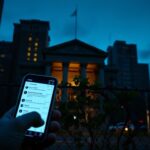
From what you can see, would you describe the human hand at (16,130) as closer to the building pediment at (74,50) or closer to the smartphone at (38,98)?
the smartphone at (38,98)

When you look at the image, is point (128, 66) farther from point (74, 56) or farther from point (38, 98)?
point (38, 98)

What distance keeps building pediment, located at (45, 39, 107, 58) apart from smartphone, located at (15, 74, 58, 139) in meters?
50.0

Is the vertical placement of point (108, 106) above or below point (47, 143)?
above

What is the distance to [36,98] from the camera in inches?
102

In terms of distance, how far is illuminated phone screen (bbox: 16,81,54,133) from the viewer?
2413 millimetres

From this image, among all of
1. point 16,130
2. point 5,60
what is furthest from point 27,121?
point 5,60

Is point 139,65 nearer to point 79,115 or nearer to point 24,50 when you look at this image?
point 24,50

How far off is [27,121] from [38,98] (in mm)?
A: 787

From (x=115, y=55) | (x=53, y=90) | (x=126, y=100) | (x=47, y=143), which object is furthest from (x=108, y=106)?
(x=115, y=55)

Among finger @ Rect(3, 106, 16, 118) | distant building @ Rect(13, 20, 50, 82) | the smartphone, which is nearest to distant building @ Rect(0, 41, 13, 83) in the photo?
distant building @ Rect(13, 20, 50, 82)

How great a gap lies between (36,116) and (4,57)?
10013 centimetres

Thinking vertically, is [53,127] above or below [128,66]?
below

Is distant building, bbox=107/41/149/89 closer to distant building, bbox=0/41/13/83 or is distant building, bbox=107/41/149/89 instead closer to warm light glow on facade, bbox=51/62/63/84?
distant building, bbox=0/41/13/83

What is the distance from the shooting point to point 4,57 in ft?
318
